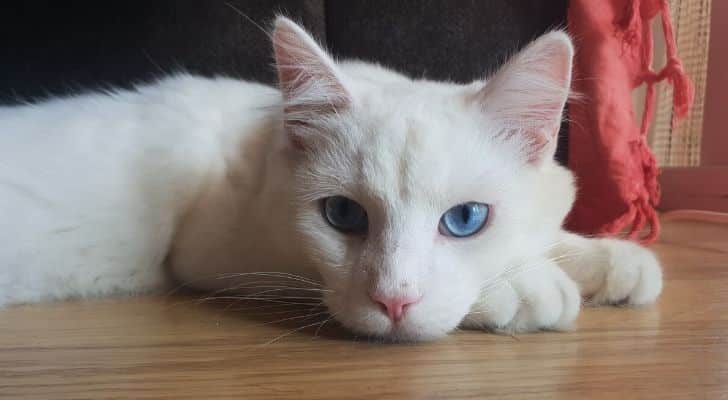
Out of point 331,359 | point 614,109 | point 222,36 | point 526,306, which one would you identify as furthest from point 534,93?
point 222,36

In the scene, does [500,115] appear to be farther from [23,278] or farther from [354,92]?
[23,278]

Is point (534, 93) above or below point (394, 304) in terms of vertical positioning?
above

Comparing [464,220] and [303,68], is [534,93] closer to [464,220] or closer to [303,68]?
[464,220]

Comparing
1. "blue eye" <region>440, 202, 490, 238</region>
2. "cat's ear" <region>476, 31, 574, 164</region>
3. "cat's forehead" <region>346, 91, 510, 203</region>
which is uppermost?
"cat's ear" <region>476, 31, 574, 164</region>

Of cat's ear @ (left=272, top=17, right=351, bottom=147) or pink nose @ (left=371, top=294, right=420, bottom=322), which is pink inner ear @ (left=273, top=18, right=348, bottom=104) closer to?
cat's ear @ (left=272, top=17, right=351, bottom=147)

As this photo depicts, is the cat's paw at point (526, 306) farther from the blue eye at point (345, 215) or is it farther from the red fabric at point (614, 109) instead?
the red fabric at point (614, 109)

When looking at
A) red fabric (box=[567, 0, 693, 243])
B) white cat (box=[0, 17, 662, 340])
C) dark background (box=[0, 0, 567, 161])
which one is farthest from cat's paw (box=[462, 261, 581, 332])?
dark background (box=[0, 0, 567, 161])
